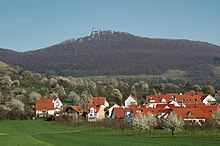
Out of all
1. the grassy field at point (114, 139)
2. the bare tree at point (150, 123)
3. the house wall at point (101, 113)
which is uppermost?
the house wall at point (101, 113)

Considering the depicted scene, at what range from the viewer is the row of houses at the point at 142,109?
214 feet

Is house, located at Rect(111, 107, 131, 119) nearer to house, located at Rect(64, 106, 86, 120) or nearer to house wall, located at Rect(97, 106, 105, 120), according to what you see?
house wall, located at Rect(97, 106, 105, 120)

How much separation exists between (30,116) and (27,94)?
14908 millimetres

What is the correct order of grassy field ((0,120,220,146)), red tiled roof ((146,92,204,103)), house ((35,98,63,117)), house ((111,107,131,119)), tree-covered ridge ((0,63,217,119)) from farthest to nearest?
red tiled roof ((146,92,204,103)), house ((35,98,63,117)), tree-covered ridge ((0,63,217,119)), house ((111,107,131,119)), grassy field ((0,120,220,146))

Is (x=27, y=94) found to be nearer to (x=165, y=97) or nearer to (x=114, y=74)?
(x=165, y=97)

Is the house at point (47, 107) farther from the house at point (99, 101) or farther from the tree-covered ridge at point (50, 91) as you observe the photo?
the house at point (99, 101)

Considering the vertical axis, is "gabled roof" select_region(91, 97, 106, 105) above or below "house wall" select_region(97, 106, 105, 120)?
above

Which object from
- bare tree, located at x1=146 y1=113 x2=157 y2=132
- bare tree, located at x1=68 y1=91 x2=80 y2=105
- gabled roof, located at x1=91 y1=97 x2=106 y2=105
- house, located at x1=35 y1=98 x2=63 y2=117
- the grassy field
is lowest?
the grassy field

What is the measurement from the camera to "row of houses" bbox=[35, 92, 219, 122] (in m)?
65.2

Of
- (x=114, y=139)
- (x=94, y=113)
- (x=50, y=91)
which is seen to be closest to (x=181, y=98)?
(x=94, y=113)

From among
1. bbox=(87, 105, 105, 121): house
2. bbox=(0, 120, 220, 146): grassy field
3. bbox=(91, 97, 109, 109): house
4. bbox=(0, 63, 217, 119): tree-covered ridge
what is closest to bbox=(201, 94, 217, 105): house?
bbox=(0, 63, 217, 119): tree-covered ridge

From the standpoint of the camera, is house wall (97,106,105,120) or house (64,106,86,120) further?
house (64,106,86,120)

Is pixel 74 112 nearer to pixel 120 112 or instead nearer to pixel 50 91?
pixel 120 112

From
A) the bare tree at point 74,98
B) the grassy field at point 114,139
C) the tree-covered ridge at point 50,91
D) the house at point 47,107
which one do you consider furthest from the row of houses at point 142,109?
the grassy field at point 114,139
